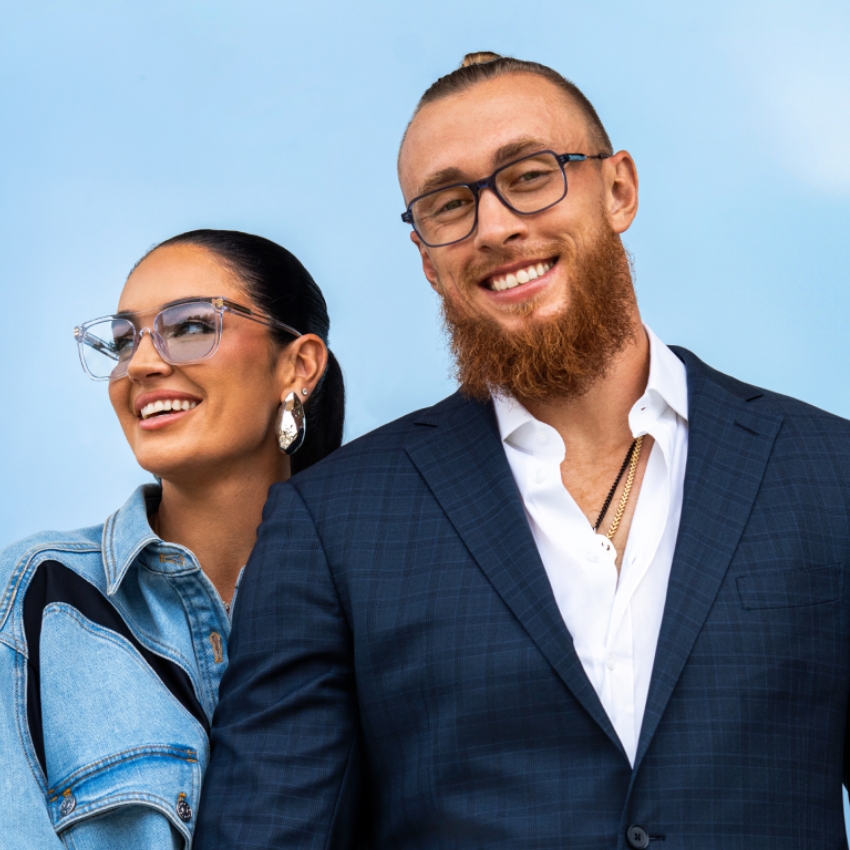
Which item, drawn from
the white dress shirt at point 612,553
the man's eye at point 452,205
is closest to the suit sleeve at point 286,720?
the white dress shirt at point 612,553

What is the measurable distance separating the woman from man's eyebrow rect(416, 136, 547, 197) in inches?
27.1

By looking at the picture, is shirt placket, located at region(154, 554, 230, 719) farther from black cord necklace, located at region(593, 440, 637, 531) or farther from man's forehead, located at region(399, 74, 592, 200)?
man's forehead, located at region(399, 74, 592, 200)

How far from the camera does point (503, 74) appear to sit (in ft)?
8.88

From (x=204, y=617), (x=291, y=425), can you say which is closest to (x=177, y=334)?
(x=291, y=425)

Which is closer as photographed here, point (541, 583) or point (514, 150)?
point (541, 583)

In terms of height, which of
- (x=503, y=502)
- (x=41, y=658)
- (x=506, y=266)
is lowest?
(x=41, y=658)

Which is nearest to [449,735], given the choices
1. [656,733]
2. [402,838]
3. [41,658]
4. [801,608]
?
[402,838]

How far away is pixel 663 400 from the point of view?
2.55m

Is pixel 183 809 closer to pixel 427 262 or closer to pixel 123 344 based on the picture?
pixel 123 344

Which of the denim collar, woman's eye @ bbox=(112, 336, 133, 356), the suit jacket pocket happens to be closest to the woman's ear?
woman's eye @ bbox=(112, 336, 133, 356)

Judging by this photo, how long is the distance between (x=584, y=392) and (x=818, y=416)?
52cm

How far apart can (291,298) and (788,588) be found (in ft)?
5.18

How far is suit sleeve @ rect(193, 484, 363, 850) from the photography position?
7.33 ft

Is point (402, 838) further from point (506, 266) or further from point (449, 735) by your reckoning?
point (506, 266)
